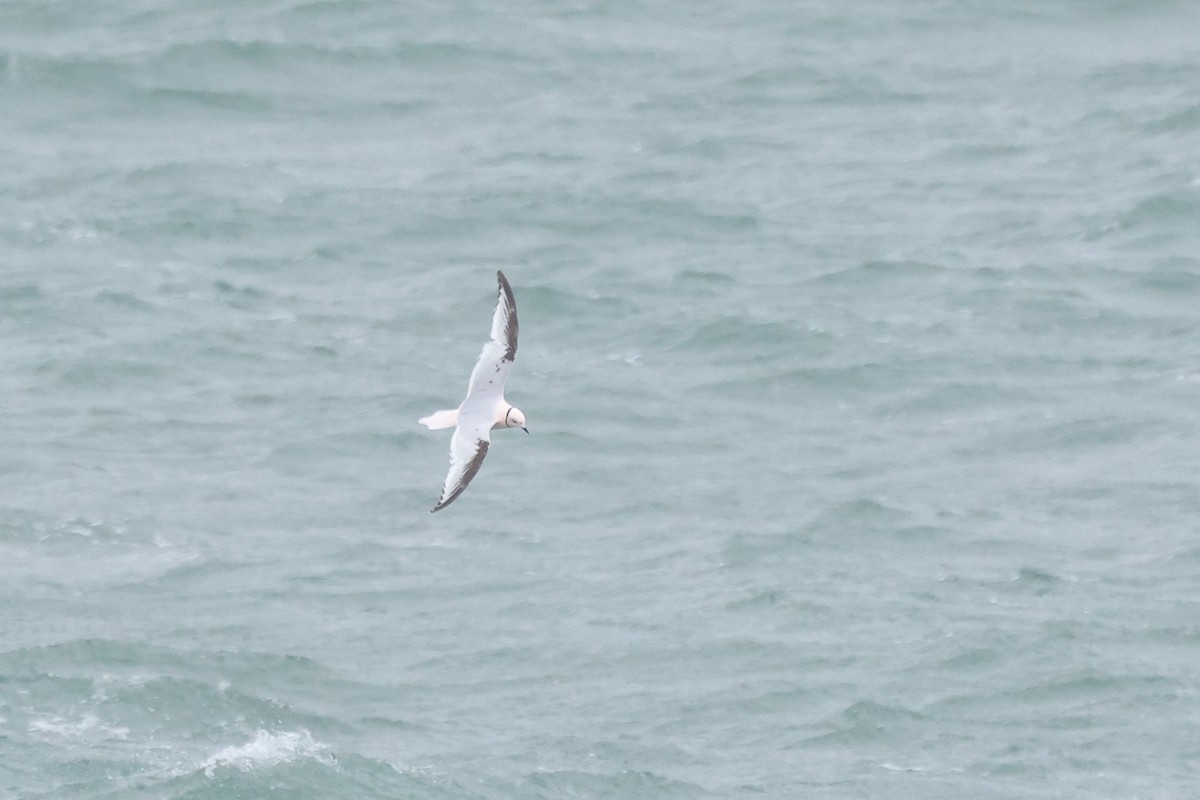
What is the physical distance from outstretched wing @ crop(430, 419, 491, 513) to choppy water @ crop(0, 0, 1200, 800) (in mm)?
8135

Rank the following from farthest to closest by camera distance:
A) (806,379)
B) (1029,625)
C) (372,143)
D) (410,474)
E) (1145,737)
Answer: (372,143)
(806,379)
(410,474)
(1029,625)
(1145,737)

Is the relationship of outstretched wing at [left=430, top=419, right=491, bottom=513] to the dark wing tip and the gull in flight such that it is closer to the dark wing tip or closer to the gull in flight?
the gull in flight

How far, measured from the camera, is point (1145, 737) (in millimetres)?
32406

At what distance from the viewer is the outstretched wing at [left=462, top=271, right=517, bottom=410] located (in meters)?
24.4

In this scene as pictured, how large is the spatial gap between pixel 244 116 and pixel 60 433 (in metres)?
15.5

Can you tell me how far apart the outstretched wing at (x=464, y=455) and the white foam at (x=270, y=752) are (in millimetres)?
8686

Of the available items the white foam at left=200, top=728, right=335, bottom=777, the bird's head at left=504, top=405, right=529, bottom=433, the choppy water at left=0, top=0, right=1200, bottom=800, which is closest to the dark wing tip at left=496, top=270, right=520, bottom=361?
the bird's head at left=504, top=405, right=529, bottom=433

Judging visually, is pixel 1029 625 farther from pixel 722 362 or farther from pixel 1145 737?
pixel 722 362

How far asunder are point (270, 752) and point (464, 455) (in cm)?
947

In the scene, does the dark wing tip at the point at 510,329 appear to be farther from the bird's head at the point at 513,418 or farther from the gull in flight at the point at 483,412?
the bird's head at the point at 513,418

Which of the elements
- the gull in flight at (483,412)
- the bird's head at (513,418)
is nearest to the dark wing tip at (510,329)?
the gull in flight at (483,412)

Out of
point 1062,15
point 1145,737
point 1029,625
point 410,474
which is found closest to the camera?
point 1145,737

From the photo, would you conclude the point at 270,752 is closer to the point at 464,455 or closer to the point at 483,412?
the point at 483,412

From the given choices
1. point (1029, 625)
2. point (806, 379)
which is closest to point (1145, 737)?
point (1029, 625)
